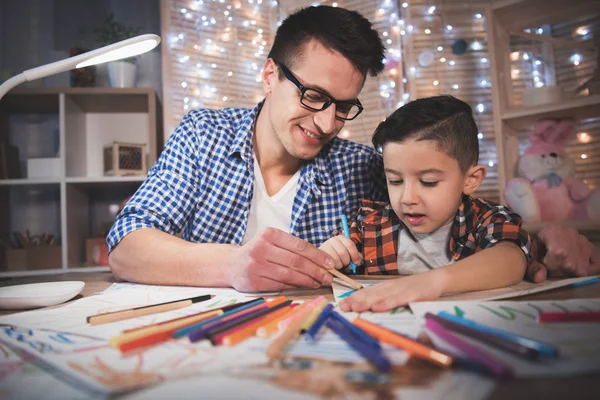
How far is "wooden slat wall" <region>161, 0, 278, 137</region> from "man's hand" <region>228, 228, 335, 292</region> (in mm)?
1860

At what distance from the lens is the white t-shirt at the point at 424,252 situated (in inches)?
42.5

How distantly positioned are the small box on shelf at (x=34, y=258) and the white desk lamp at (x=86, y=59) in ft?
5.70

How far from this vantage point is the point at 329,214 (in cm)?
143

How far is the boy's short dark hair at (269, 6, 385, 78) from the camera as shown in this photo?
4.07 ft

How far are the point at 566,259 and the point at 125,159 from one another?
2155 millimetres

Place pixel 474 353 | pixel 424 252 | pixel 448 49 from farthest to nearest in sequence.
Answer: pixel 448 49 → pixel 424 252 → pixel 474 353

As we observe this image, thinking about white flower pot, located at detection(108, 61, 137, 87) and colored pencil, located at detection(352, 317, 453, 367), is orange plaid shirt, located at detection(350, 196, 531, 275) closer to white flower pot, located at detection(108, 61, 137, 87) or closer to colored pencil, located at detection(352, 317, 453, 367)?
colored pencil, located at detection(352, 317, 453, 367)

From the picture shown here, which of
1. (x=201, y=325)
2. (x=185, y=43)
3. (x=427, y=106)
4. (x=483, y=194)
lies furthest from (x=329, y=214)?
(x=185, y=43)

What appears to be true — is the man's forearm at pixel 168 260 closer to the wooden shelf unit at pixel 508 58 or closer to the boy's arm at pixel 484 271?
the boy's arm at pixel 484 271

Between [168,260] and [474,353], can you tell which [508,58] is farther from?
[474,353]

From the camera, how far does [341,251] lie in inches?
40.8

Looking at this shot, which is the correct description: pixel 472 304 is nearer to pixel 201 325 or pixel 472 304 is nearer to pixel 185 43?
pixel 201 325

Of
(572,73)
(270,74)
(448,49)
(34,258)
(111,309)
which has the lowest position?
(34,258)

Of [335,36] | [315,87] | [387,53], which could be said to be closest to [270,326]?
[315,87]
